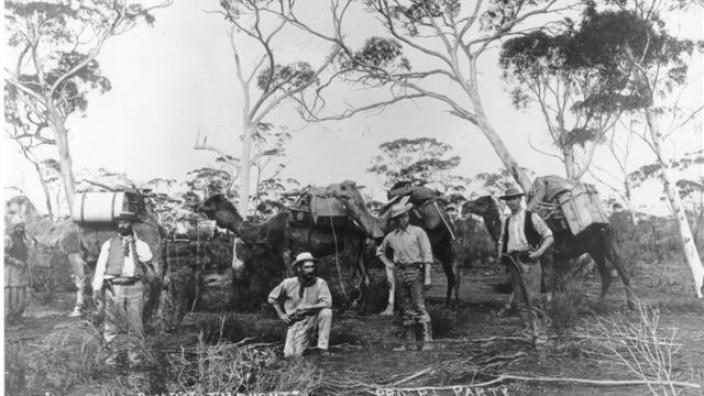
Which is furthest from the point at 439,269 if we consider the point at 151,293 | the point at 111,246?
the point at 111,246

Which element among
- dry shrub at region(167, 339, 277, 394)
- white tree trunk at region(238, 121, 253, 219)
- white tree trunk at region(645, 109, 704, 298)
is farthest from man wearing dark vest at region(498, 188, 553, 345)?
white tree trunk at region(238, 121, 253, 219)

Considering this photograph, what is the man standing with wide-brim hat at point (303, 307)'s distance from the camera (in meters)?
5.75

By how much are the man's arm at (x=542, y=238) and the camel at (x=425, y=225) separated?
7.08 ft

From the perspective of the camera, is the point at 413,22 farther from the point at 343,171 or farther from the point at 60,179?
the point at 60,179

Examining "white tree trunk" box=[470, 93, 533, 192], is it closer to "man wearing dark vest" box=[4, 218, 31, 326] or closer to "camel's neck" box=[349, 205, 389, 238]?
"camel's neck" box=[349, 205, 389, 238]

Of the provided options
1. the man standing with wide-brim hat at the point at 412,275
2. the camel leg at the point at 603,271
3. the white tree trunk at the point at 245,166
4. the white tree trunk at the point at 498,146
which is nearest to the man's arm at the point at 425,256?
the man standing with wide-brim hat at the point at 412,275

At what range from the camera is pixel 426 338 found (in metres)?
6.18

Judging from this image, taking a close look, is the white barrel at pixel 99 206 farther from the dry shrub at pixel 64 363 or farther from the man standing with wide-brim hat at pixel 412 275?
the man standing with wide-brim hat at pixel 412 275

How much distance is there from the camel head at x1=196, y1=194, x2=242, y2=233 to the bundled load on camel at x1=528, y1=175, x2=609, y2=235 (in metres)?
4.89

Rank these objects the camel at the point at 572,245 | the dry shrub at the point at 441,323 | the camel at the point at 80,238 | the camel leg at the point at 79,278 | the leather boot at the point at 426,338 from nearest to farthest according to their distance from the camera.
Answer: the leather boot at the point at 426,338 → the dry shrub at the point at 441,323 → the camel at the point at 80,238 → the camel leg at the point at 79,278 → the camel at the point at 572,245

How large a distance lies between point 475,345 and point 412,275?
1078 millimetres

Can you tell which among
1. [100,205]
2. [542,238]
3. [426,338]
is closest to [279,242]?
[100,205]

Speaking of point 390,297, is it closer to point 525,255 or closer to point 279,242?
point 279,242

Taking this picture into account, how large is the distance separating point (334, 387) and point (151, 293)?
9.88 feet
